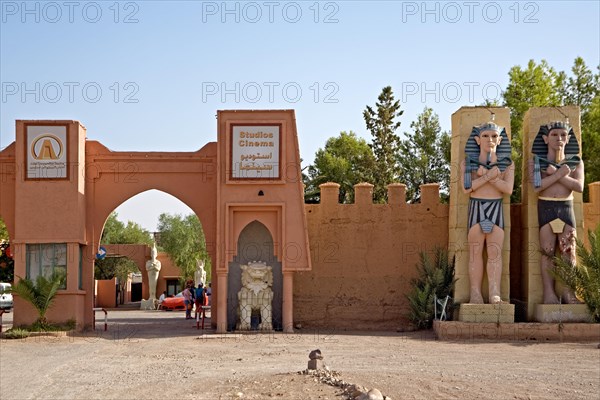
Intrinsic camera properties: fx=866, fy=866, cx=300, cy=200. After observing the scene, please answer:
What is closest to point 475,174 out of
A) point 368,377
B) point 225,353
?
point 225,353

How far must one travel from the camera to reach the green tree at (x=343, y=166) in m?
42.5

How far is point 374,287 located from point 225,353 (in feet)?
23.3

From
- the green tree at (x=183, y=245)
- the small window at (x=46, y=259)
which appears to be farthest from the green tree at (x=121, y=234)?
the small window at (x=46, y=259)

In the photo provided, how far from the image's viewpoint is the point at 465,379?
13.6m

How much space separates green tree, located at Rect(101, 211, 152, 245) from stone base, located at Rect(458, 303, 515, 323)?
4872 cm

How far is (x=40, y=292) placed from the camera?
858 inches

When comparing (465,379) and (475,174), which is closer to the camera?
(465,379)

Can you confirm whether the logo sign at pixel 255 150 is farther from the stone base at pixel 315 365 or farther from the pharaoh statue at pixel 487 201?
the stone base at pixel 315 365

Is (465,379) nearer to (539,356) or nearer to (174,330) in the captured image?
(539,356)

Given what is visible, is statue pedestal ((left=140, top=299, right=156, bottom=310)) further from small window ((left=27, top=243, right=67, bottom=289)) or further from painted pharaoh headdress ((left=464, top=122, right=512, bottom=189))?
painted pharaoh headdress ((left=464, top=122, right=512, bottom=189))

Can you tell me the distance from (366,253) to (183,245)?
3020 cm

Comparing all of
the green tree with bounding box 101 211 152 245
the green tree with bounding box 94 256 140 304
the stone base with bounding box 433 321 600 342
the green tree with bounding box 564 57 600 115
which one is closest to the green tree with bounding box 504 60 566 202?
the green tree with bounding box 564 57 600 115

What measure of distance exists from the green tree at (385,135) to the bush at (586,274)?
21204mm

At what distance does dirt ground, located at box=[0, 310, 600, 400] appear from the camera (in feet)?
40.6
